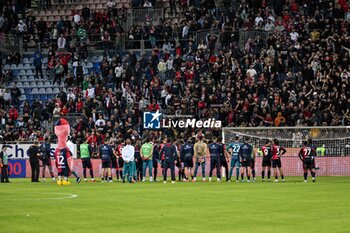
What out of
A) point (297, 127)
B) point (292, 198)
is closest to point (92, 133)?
point (297, 127)

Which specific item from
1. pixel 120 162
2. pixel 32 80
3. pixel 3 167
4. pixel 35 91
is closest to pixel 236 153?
pixel 120 162

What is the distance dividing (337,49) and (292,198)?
2348cm

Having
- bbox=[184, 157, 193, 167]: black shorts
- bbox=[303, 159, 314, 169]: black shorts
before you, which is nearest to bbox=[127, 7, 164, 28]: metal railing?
bbox=[184, 157, 193, 167]: black shorts

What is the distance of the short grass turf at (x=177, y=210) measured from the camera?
18.1 meters

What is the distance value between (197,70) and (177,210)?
29.7 meters

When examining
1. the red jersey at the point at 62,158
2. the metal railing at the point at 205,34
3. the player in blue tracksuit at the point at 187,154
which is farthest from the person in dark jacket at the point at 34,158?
the metal railing at the point at 205,34

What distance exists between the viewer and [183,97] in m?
49.8

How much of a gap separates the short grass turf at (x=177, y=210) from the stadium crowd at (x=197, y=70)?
15625 mm

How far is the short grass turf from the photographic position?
59.3 feet

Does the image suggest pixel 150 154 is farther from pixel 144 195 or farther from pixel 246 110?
pixel 144 195

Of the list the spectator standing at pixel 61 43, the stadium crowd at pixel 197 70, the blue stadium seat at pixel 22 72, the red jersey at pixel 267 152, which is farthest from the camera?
the blue stadium seat at pixel 22 72

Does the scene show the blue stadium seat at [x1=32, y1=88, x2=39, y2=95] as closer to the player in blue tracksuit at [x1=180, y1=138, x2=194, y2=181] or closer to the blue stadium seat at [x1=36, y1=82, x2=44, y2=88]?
the blue stadium seat at [x1=36, y1=82, x2=44, y2=88]

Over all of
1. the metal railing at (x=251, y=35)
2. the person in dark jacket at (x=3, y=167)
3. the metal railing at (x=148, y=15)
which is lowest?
the person in dark jacket at (x=3, y=167)

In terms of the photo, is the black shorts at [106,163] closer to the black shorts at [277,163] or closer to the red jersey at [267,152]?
the red jersey at [267,152]
